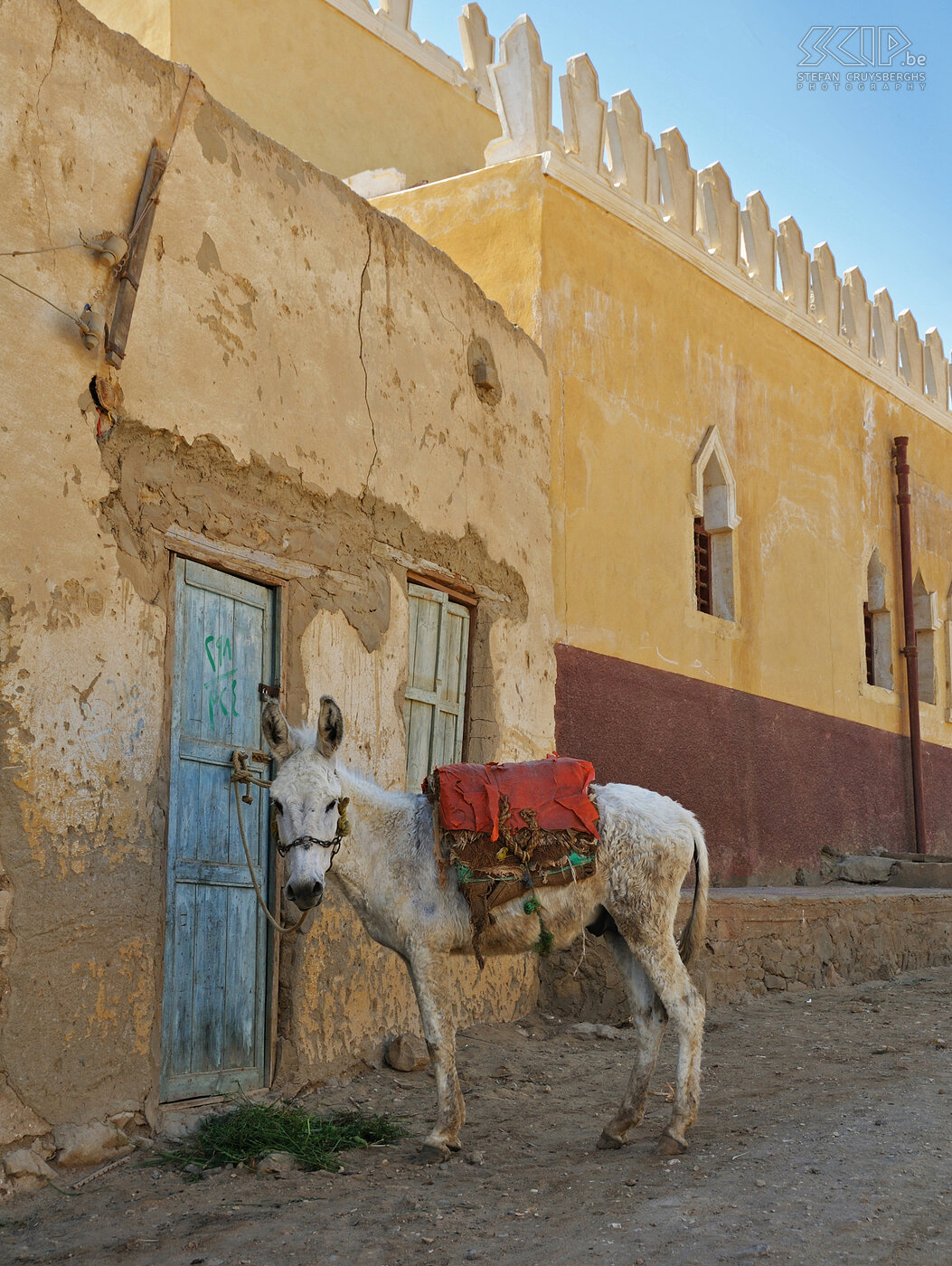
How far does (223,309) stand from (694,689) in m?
6.01

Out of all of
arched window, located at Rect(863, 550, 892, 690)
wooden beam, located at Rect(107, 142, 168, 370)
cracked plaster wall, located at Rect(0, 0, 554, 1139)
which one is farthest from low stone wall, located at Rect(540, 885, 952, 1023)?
wooden beam, located at Rect(107, 142, 168, 370)

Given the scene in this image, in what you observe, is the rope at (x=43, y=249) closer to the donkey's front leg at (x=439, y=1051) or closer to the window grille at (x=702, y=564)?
the donkey's front leg at (x=439, y=1051)

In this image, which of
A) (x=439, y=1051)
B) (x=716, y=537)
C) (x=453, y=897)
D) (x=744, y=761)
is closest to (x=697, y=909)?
(x=453, y=897)

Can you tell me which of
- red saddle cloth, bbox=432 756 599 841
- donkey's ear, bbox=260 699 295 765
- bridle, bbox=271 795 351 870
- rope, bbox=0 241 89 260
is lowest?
bridle, bbox=271 795 351 870

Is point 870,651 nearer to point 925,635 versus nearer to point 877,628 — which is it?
point 877,628

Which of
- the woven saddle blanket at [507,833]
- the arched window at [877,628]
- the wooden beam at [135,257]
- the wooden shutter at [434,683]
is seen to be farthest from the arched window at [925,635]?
the wooden beam at [135,257]

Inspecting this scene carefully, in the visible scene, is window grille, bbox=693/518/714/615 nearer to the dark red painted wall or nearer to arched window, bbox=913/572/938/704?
the dark red painted wall

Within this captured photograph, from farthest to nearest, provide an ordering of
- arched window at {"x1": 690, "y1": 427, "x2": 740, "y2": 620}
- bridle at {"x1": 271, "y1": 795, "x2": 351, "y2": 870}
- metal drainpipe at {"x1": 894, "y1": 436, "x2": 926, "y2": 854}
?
metal drainpipe at {"x1": 894, "y1": 436, "x2": 926, "y2": 854} < arched window at {"x1": 690, "y1": 427, "x2": 740, "y2": 620} < bridle at {"x1": 271, "y1": 795, "x2": 351, "y2": 870}

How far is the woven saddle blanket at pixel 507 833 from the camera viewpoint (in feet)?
16.8

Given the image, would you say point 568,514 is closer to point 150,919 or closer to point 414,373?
point 414,373

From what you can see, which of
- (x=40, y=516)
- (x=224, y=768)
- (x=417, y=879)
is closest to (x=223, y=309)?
(x=40, y=516)

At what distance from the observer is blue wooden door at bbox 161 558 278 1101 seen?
5285 mm

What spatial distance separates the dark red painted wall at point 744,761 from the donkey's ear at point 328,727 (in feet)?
13.1

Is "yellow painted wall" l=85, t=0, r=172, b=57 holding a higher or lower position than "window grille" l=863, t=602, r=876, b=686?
higher
